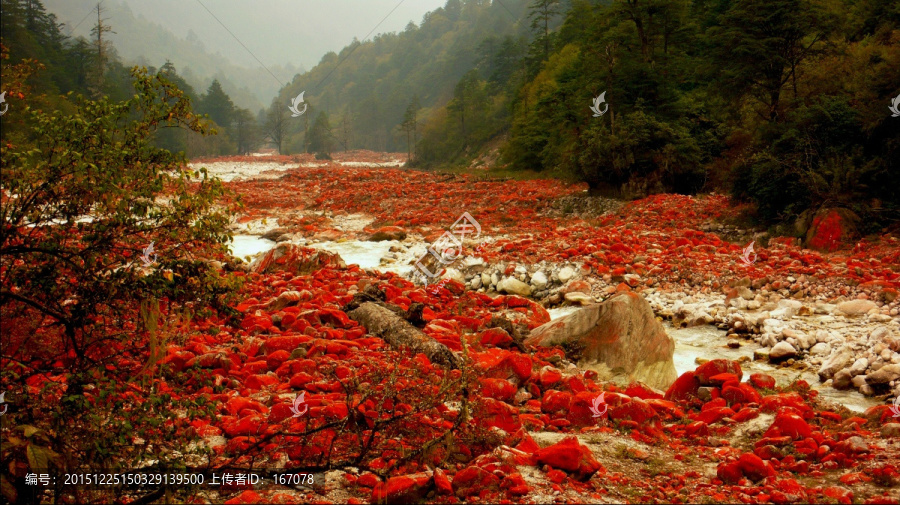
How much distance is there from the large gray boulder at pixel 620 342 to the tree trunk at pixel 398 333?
5.87 ft

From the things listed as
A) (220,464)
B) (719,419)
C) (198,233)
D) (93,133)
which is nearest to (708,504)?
(719,419)

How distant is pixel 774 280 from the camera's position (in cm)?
991

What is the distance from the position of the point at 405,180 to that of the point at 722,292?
2316 cm

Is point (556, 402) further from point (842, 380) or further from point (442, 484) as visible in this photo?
point (842, 380)

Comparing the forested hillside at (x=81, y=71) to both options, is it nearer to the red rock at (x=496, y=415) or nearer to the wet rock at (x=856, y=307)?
the red rock at (x=496, y=415)

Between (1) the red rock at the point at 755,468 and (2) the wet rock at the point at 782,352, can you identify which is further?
(2) the wet rock at the point at 782,352

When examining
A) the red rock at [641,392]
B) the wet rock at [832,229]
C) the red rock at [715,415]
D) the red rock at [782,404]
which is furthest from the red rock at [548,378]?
the wet rock at [832,229]

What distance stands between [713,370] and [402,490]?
412 centimetres

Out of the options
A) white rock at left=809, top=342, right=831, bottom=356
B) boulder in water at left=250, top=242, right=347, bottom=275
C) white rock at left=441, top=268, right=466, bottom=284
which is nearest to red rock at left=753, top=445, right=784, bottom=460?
white rock at left=809, top=342, right=831, bottom=356

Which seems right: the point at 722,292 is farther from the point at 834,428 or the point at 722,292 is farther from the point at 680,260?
the point at 834,428

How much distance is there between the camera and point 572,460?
381 centimetres

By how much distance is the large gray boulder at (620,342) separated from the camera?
6852 millimetres

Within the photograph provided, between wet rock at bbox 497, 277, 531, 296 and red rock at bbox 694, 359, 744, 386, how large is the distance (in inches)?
205

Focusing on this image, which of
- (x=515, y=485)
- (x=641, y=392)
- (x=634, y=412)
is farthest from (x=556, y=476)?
(x=641, y=392)
